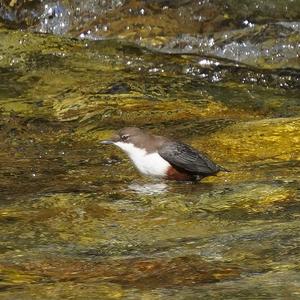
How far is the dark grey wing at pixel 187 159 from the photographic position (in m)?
8.03

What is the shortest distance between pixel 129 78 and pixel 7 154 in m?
3.35

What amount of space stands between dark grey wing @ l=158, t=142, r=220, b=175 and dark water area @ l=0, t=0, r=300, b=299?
0.16m

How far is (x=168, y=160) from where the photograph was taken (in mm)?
8094

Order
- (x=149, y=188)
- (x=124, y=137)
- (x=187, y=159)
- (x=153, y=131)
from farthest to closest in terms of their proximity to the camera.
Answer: (x=153, y=131)
(x=124, y=137)
(x=187, y=159)
(x=149, y=188)

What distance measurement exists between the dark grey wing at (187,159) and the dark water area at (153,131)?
0.52 feet

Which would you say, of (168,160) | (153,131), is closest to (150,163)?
(168,160)

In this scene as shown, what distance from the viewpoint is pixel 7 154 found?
948 cm

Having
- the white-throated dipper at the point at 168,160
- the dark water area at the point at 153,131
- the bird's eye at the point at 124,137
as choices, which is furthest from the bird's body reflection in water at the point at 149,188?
the bird's eye at the point at 124,137

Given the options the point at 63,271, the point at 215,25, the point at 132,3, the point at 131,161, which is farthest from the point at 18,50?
the point at 63,271

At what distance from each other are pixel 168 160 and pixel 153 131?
7.27 ft

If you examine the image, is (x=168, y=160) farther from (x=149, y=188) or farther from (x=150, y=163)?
(x=149, y=188)

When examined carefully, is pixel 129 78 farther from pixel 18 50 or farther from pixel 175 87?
pixel 18 50

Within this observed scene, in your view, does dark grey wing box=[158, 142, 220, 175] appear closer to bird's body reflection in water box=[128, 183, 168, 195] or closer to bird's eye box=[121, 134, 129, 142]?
bird's body reflection in water box=[128, 183, 168, 195]

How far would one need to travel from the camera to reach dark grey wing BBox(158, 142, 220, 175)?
316 inches
